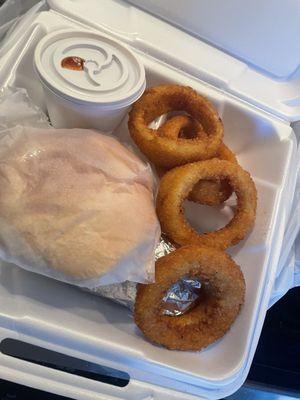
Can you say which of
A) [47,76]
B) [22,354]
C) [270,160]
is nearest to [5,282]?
[22,354]

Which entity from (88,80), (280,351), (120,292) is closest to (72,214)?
(120,292)

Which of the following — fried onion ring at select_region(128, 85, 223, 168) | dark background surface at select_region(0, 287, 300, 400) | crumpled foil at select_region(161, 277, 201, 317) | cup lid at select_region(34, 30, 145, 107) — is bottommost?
dark background surface at select_region(0, 287, 300, 400)

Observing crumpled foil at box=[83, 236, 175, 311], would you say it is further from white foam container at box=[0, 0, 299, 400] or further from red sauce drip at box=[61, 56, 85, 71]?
red sauce drip at box=[61, 56, 85, 71]

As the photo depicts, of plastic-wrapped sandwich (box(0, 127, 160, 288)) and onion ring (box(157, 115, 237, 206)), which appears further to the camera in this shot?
onion ring (box(157, 115, 237, 206))

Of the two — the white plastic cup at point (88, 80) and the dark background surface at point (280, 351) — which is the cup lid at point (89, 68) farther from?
the dark background surface at point (280, 351)

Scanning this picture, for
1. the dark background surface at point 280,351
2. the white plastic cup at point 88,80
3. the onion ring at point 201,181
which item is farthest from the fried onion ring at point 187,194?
the dark background surface at point 280,351

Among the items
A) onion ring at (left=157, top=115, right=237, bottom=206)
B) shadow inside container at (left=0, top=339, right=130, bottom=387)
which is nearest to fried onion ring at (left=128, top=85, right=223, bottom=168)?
onion ring at (left=157, top=115, right=237, bottom=206)

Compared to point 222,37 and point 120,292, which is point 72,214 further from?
point 222,37
